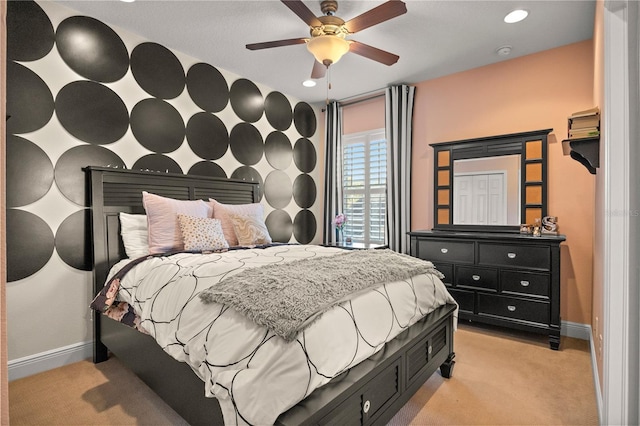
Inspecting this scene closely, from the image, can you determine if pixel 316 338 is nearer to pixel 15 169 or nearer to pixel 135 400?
pixel 135 400

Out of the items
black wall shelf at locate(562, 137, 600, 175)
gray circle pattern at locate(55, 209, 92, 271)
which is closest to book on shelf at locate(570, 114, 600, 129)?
black wall shelf at locate(562, 137, 600, 175)

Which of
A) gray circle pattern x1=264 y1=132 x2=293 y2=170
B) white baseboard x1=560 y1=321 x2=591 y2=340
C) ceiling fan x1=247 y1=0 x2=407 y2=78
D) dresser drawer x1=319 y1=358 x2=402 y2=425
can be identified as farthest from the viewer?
gray circle pattern x1=264 y1=132 x2=293 y2=170

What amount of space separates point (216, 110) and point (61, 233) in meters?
1.84

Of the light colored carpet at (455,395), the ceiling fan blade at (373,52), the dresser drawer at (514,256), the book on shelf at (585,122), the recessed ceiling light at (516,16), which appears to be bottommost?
the light colored carpet at (455,395)

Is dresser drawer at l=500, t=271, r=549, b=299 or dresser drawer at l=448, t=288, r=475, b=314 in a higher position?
dresser drawer at l=500, t=271, r=549, b=299

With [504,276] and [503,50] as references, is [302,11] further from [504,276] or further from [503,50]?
[504,276]

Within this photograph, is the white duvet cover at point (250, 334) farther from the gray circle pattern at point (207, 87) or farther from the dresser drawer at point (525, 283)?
the gray circle pattern at point (207, 87)

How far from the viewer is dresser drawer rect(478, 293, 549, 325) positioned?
277 cm

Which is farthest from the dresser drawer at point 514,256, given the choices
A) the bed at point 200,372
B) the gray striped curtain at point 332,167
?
the gray striped curtain at point 332,167

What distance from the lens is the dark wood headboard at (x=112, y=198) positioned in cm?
254

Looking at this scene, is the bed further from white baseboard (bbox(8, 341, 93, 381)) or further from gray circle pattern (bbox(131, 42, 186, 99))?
gray circle pattern (bbox(131, 42, 186, 99))

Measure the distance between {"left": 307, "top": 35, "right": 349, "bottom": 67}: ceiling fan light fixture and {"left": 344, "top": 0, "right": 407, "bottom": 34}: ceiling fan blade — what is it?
0.10 m

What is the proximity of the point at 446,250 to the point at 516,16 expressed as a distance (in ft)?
6.72

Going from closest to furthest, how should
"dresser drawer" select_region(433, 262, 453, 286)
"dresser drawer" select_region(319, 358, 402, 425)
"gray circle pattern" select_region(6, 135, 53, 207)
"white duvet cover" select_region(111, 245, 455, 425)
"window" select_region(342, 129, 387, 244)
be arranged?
"white duvet cover" select_region(111, 245, 455, 425)
"dresser drawer" select_region(319, 358, 402, 425)
"gray circle pattern" select_region(6, 135, 53, 207)
"dresser drawer" select_region(433, 262, 453, 286)
"window" select_region(342, 129, 387, 244)
